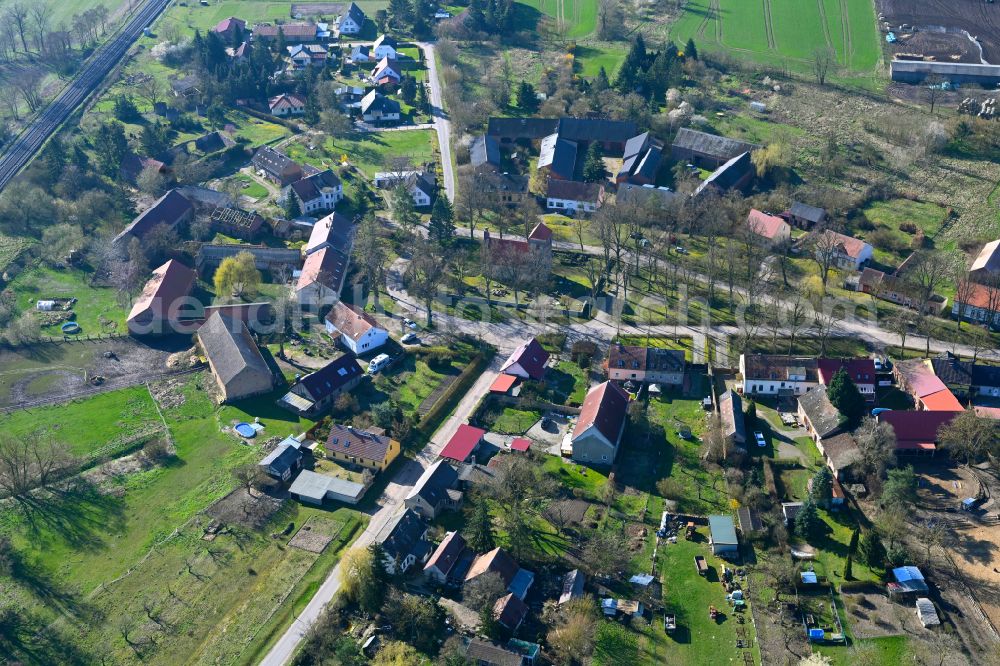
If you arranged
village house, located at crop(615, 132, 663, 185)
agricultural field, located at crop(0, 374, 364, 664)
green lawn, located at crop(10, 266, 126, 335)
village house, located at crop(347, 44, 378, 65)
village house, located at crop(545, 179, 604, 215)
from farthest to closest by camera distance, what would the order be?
village house, located at crop(347, 44, 378, 65) < village house, located at crop(615, 132, 663, 185) < village house, located at crop(545, 179, 604, 215) < green lawn, located at crop(10, 266, 126, 335) < agricultural field, located at crop(0, 374, 364, 664)

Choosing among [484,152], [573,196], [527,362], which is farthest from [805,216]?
[527,362]

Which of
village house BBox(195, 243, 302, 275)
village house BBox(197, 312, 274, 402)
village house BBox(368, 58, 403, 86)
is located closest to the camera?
village house BBox(197, 312, 274, 402)

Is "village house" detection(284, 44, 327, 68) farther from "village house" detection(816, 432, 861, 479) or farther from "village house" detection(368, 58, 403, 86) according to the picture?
"village house" detection(816, 432, 861, 479)

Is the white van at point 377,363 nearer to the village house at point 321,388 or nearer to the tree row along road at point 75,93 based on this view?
the village house at point 321,388

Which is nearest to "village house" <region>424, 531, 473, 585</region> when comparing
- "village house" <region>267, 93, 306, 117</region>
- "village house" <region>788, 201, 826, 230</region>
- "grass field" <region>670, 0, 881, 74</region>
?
"village house" <region>788, 201, 826, 230</region>

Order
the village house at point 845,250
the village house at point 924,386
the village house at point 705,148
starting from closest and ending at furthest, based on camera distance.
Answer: the village house at point 924,386 → the village house at point 845,250 → the village house at point 705,148

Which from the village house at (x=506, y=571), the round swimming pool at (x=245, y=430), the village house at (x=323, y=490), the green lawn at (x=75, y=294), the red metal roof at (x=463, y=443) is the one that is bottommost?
the green lawn at (x=75, y=294)

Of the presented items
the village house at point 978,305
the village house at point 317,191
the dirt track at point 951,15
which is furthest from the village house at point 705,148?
the dirt track at point 951,15

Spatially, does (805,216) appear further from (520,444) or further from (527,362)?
(520,444)
